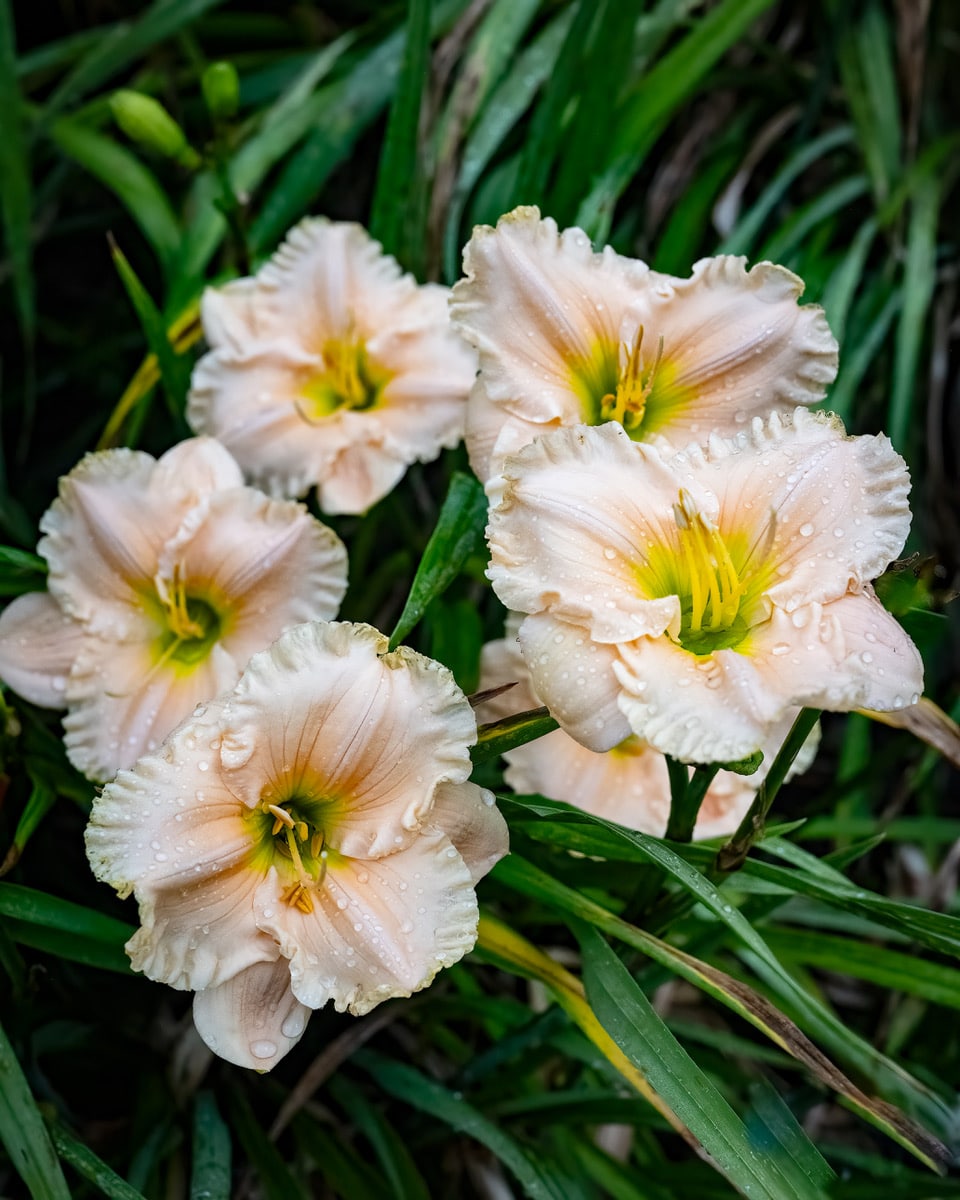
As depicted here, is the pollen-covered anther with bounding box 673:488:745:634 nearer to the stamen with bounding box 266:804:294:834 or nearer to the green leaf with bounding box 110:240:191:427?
the stamen with bounding box 266:804:294:834

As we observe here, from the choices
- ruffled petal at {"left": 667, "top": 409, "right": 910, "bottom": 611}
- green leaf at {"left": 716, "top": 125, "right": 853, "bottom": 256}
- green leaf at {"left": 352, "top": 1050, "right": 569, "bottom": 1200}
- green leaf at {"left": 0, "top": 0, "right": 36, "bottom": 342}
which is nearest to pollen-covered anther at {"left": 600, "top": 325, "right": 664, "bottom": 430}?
ruffled petal at {"left": 667, "top": 409, "right": 910, "bottom": 611}

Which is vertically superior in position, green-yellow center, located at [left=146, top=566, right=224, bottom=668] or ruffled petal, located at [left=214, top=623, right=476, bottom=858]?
ruffled petal, located at [left=214, top=623, right=476, bottom=858]

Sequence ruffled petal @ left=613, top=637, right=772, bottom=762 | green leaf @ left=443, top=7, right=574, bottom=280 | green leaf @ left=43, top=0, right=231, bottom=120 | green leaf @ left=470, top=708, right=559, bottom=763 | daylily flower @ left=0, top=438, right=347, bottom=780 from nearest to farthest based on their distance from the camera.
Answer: ruffled petal @ left=613, top=637, right=772, bottom=762 → green leaf @ left=470, top=708, right=559, bottom=763 → daylily flower @ left=0, top=438, right=347, bottom=780 → green leaf @ left=443, top=7, right=574, bottom=280 → green leaf @ left=43, top=0, right=231, bottom=120

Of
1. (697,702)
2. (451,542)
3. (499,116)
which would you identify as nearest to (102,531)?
(451,542)

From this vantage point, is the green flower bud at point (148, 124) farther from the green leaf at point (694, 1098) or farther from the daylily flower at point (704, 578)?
the green leaf at point (694, 1098)

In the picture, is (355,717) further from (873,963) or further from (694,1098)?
(873,963)

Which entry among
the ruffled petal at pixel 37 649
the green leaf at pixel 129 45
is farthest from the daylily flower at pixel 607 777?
the green leaf at pixel 129 45

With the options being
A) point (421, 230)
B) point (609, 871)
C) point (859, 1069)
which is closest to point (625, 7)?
point (421, 230)
